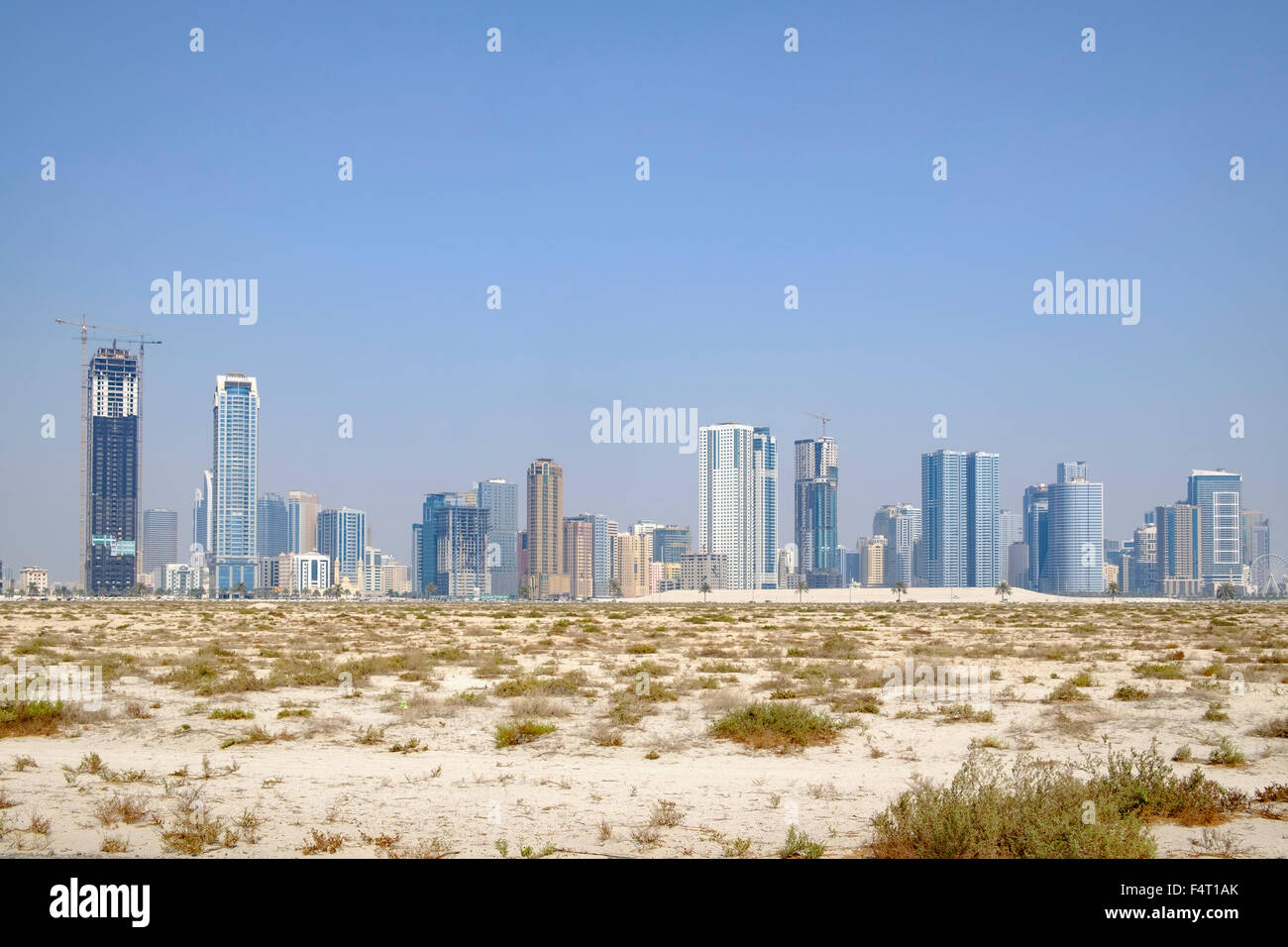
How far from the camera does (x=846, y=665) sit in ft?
104

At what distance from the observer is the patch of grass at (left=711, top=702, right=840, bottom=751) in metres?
17.7

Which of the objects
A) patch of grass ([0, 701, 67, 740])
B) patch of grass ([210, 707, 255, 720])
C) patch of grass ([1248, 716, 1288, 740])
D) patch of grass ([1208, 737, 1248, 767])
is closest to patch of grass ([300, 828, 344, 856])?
patch of grass ([210, 707, 255, 720])

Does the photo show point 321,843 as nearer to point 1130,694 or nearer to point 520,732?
point 520,732

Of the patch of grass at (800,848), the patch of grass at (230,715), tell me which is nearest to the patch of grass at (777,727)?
the patch of grass at (800,848)

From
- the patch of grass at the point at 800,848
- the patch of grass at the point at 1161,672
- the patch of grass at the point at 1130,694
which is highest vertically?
the patch of grass at the point at 800,848

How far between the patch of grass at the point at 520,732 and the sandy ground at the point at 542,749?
0.96ft

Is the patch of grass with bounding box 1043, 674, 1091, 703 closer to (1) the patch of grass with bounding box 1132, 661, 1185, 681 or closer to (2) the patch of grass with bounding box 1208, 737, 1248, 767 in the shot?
(1) the patch of grass with bounding box 1132, 661, 1185, 681

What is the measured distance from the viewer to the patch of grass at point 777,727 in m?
17.7

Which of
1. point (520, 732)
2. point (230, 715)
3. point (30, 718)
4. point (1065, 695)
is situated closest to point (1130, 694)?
point (1065, 695)

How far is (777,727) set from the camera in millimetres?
18109

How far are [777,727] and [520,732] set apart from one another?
486cm

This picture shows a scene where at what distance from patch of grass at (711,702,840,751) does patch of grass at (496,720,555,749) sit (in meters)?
3.30

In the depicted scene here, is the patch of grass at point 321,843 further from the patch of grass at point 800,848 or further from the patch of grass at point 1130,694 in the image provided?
the patch of grass at point 1130,694
